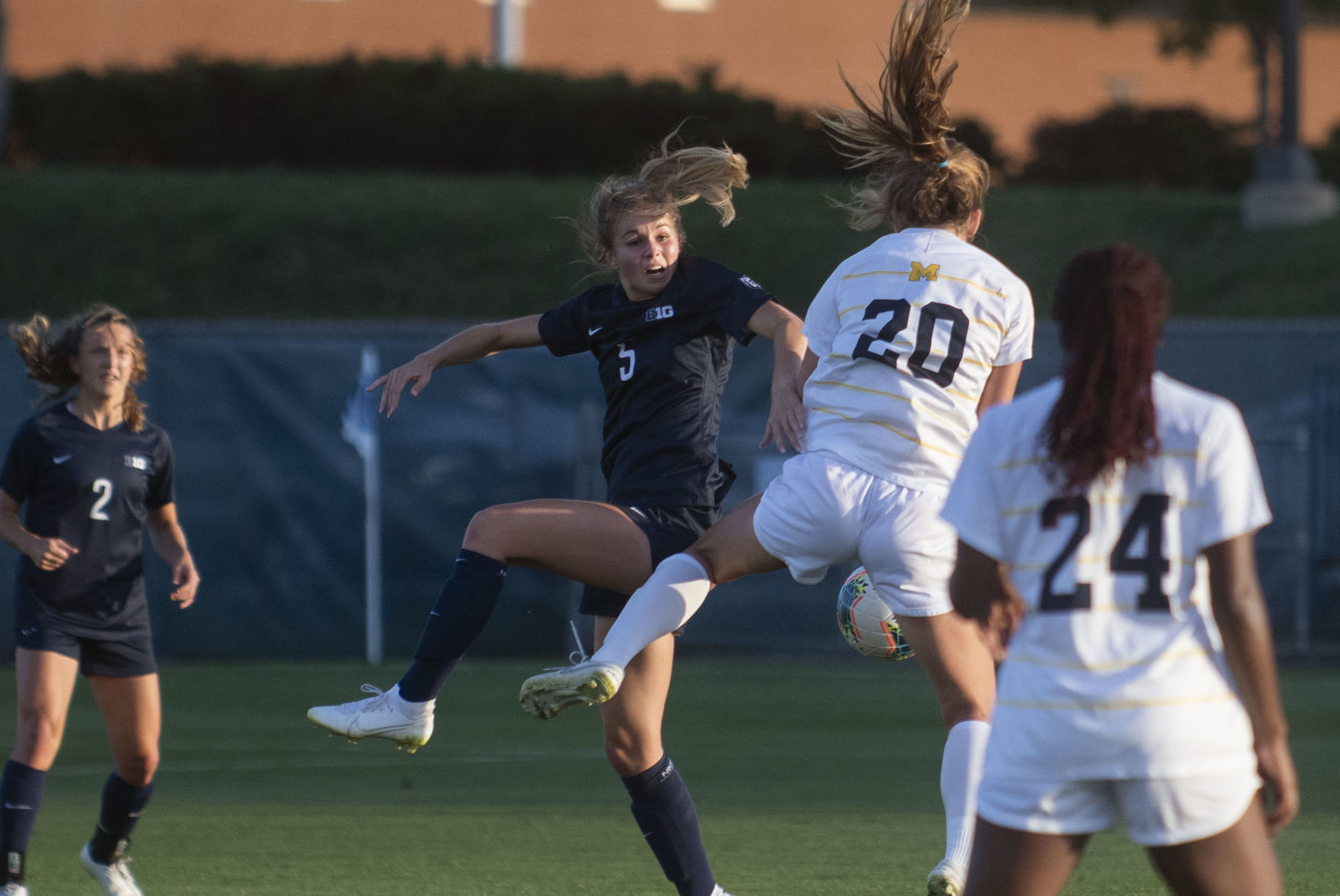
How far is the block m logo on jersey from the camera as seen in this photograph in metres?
4.46

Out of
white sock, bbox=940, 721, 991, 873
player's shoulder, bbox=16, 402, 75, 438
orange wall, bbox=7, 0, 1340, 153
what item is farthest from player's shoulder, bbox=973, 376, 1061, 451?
orange wall, bbox=7, 0, 1340, 153

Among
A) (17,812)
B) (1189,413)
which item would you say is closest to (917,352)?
(1189,413)

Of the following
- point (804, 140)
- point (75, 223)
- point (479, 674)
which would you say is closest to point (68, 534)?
point (479, 674)

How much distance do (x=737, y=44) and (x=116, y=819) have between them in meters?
23.8

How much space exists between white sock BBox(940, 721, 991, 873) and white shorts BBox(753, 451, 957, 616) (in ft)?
1.25

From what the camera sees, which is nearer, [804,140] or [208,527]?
[208,527]

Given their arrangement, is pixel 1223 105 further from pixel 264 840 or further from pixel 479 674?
pixel 264 840

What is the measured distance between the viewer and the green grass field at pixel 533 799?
6.23 metres

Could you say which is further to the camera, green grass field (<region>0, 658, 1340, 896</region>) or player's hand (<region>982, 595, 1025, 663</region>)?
green grass field (<region>0, 658, 1340, 896</region>)

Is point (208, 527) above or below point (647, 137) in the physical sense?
below

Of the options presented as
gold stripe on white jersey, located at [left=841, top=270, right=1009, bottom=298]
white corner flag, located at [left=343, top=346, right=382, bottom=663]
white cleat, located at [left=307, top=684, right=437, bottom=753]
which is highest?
gold stripe on white jersey, located at [left=841, top=270, right=1009, bottom=298]

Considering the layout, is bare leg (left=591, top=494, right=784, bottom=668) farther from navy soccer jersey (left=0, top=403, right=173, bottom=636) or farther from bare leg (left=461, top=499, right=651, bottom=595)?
navy soccer jersey (left=0, top=403, right=173, bottom=636)

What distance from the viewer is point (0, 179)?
21.0m

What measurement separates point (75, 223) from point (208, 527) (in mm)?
8329
